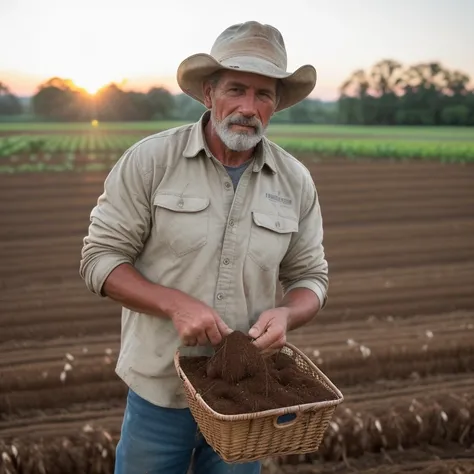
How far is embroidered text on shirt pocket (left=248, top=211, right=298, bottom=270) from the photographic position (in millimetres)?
2061

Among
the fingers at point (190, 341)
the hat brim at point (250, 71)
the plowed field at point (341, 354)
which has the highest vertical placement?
the hat brim at point (250, 71)

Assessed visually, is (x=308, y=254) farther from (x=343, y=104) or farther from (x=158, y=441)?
(x=343, y=104)

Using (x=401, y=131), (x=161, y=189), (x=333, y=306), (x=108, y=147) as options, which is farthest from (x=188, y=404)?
(x=401, y=131)

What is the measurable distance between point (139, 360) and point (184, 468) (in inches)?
16.8

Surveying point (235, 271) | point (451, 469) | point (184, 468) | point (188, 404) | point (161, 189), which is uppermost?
point (161, 189)

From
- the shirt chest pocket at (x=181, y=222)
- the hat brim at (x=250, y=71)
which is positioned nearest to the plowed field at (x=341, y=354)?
the shirt chest pocket at (x=181, y=222)

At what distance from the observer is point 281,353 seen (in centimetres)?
221

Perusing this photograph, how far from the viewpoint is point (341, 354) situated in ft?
15.8

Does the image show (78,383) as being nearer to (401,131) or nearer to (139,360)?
(139,360)

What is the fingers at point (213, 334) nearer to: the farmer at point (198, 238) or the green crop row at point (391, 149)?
the farmer at point (198, 238)

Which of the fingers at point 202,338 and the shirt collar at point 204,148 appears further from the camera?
the shirt collar at point 204,148

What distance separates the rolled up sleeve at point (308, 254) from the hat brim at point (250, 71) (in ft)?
0.96

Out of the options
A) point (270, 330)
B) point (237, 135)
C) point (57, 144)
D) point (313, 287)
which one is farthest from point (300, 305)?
point (57, 144)

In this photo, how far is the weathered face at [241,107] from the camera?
2.01 metres
